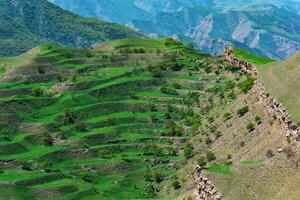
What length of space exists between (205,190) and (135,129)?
42260mm

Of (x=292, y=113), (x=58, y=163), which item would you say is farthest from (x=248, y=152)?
(x=58, y=163)

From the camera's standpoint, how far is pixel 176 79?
116 metres

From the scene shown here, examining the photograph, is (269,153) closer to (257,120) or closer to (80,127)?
(257,120)

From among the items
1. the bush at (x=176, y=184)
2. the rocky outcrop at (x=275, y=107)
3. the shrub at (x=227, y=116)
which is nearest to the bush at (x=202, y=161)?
the bush at (x=176, y=184)

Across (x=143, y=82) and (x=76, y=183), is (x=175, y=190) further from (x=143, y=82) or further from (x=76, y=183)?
(x=143, y=82)

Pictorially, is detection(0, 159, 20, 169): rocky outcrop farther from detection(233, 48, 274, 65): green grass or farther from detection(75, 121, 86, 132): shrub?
detection(233, 48, 274, 65): green grass

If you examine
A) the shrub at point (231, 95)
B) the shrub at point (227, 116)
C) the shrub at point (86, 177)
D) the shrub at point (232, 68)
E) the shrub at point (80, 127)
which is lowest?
the shrub at point (86, 177)

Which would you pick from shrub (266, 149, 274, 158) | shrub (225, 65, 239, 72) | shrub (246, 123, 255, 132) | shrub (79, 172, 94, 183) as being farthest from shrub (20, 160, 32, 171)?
shrub (225, 65, 239, 72)

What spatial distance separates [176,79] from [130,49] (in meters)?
23.8

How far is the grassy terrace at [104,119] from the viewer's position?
78444mm

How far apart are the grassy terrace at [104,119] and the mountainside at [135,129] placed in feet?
0.54

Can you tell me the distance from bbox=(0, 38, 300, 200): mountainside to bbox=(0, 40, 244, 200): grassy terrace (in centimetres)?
16

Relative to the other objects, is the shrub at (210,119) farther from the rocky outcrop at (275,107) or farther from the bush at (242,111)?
the bush at (242,111)

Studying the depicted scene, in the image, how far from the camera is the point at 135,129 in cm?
9531
